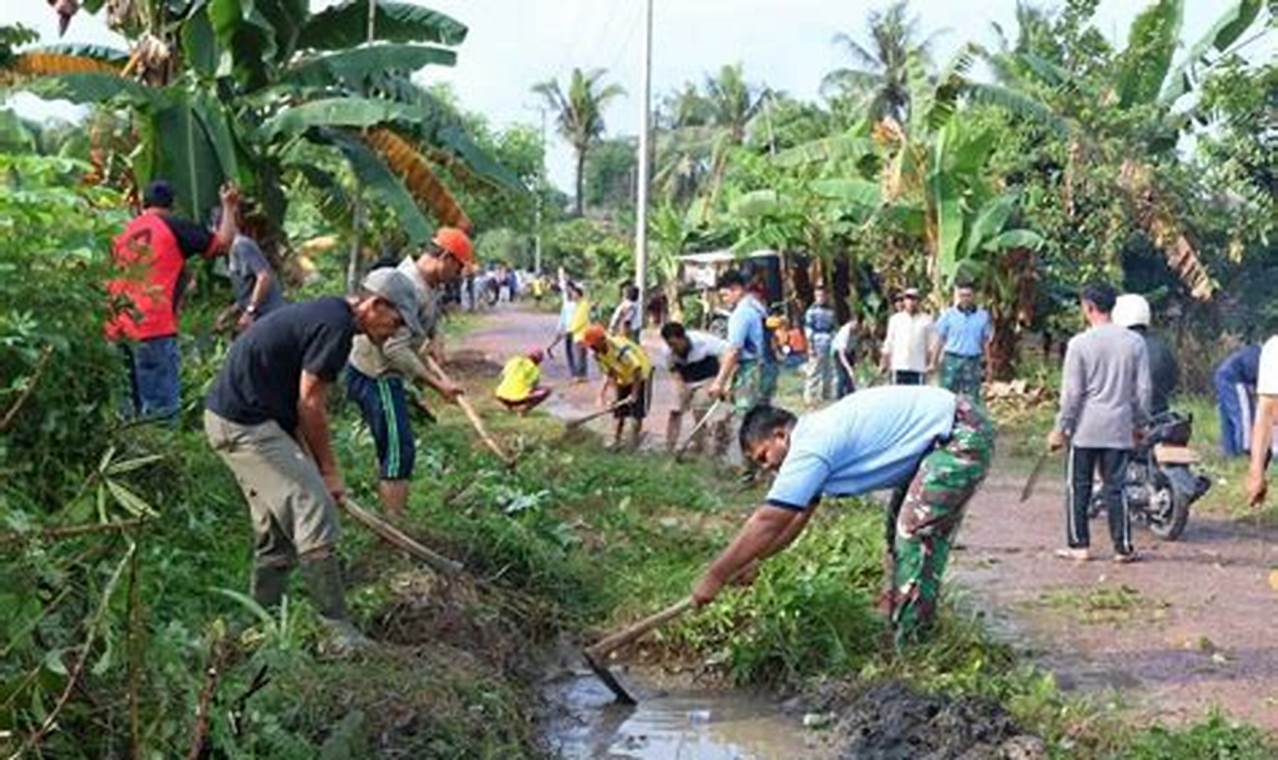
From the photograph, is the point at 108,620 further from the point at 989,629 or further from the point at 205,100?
the point at 205,100

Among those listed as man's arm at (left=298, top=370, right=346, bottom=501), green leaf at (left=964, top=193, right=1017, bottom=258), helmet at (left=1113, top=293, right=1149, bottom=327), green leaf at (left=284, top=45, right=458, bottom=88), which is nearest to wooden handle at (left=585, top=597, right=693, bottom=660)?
man's arm at (left=298, top=370, right=346, bottom=501)

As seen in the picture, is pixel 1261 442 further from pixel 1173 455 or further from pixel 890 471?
pixel 1173 455

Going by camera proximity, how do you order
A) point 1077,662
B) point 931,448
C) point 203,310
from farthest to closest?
point 203,310 < point 1077,662 < point 931,448

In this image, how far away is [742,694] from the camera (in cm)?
642

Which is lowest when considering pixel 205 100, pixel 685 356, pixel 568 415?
pixel 568 415

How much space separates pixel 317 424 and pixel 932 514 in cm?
250

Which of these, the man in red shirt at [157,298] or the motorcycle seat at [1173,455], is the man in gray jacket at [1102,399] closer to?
the motorcycle seat at [1173,455]

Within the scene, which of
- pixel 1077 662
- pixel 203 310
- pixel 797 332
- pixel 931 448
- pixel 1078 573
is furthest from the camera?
pixel 797 332

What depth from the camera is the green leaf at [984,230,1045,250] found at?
18.3 metres

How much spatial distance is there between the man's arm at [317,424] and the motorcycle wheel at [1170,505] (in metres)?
5.89

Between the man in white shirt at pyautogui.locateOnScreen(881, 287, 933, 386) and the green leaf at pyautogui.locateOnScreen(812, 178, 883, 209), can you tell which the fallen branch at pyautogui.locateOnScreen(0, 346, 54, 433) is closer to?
the man in white shirt at pyautogui.locateOnScreen(881, 287, 933, 386)

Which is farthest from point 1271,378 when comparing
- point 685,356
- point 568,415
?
point 568,415

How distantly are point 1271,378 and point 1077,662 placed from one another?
1.67 m

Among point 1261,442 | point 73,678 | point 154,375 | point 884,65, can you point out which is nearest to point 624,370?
point 154,375
